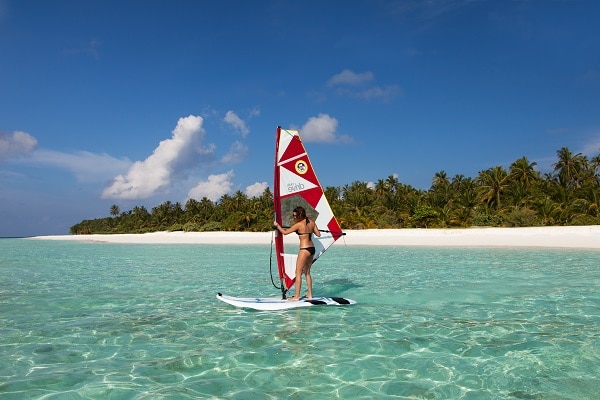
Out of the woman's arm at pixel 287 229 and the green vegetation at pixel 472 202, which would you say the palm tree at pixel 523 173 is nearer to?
the green vegetation at pixel 472 202

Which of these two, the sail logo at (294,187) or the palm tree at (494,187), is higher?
the palm tree at (494,187)

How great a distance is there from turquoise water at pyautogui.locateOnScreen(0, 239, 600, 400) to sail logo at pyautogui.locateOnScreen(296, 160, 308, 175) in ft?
10.7

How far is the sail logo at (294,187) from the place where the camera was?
10.1 m

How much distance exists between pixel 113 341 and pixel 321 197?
528cm

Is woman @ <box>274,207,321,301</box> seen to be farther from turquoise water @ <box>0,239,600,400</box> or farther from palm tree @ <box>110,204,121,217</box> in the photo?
palm tree @ <box>110,204,121,217</box>

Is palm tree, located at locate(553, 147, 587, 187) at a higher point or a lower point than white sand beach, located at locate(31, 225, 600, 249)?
higher

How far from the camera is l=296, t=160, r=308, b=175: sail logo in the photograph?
10.1m

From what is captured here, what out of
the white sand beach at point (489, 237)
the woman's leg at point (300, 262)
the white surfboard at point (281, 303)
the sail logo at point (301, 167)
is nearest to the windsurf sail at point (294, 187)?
the sail logo at point (301, 167)

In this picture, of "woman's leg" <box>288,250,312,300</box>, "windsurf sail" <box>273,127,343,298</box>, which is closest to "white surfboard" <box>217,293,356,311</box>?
"woman's leg" <box>288,250,312,300</box>

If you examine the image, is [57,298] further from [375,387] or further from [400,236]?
[400,236]

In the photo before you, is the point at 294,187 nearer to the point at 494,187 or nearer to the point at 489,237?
the point at 489,237

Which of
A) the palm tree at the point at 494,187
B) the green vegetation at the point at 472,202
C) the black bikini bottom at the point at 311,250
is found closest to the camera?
the black bikini bottom at the point at 311,250

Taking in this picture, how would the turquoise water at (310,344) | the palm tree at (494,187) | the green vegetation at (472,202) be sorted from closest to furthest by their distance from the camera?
the turquoise water at (310,344) → the green vegetation at (472,202) → the palm tree at (494,187)

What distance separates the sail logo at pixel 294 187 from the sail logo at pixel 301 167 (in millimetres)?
283
